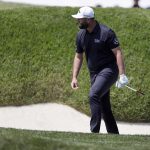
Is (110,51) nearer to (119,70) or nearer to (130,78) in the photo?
(119,70)

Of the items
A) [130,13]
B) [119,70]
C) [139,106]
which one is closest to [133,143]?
[119,70]

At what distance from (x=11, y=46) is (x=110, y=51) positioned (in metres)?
4.57

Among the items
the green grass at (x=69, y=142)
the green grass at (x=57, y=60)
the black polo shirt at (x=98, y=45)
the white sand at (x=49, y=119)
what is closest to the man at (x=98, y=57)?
the black polo shirt at (x=98, y=45)

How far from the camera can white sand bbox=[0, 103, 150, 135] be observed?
12.4 metres

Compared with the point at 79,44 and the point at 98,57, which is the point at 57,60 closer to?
the point at 79,44

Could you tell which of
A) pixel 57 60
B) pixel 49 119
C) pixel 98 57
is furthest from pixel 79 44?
pixel 57 60

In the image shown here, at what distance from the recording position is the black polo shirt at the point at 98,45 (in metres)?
9.40

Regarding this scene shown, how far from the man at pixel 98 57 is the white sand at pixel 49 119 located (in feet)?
9.21

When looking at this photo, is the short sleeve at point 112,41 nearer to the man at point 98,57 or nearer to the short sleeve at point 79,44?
the man at point 98,57

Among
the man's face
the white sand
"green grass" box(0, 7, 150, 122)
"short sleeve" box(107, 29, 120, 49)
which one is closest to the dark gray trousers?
"short sleeve" box(107, 29, 120, 49)

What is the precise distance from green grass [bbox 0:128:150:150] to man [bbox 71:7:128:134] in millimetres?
708

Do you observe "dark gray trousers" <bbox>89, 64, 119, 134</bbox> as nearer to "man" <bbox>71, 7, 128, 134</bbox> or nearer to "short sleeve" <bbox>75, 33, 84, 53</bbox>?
"man" <bbox>71, 7, 128, 134</bbox>

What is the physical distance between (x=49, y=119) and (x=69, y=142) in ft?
17.7

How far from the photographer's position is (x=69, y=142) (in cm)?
730
